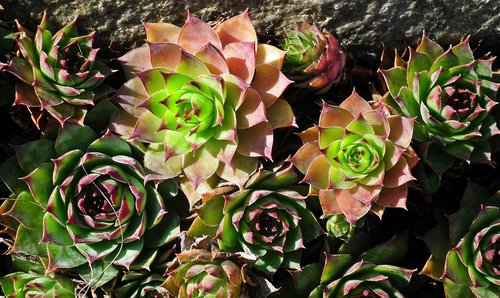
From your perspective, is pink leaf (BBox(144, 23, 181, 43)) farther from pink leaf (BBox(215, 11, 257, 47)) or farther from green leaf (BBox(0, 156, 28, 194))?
green leaf (BBox(0, 156, 28, 194))

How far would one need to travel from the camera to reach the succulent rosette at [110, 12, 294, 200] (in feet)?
6.89

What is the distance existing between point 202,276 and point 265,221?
278 mm

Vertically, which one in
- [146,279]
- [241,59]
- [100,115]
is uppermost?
[241,59]

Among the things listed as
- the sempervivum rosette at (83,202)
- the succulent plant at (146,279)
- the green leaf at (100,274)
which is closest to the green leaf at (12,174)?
the sempervivum rosette at (83,202)

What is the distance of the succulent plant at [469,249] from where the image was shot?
2178 millimetres

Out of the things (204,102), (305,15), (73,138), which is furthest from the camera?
(305,15)

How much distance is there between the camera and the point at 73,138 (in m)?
2.20

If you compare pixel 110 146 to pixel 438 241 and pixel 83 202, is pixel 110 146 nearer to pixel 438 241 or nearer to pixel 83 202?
pixel 83 202

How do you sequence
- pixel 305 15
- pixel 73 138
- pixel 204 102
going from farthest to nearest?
pixel 305 15 → pixel 73 138 → pixel 204 102

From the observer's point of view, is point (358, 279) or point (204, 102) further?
point (358, 279)

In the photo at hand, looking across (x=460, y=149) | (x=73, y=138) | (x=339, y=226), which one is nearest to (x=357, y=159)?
(x=339, y=226)

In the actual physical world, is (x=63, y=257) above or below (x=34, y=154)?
below

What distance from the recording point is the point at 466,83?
2211mm

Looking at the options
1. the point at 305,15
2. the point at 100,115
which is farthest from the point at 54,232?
the point at 305,15
